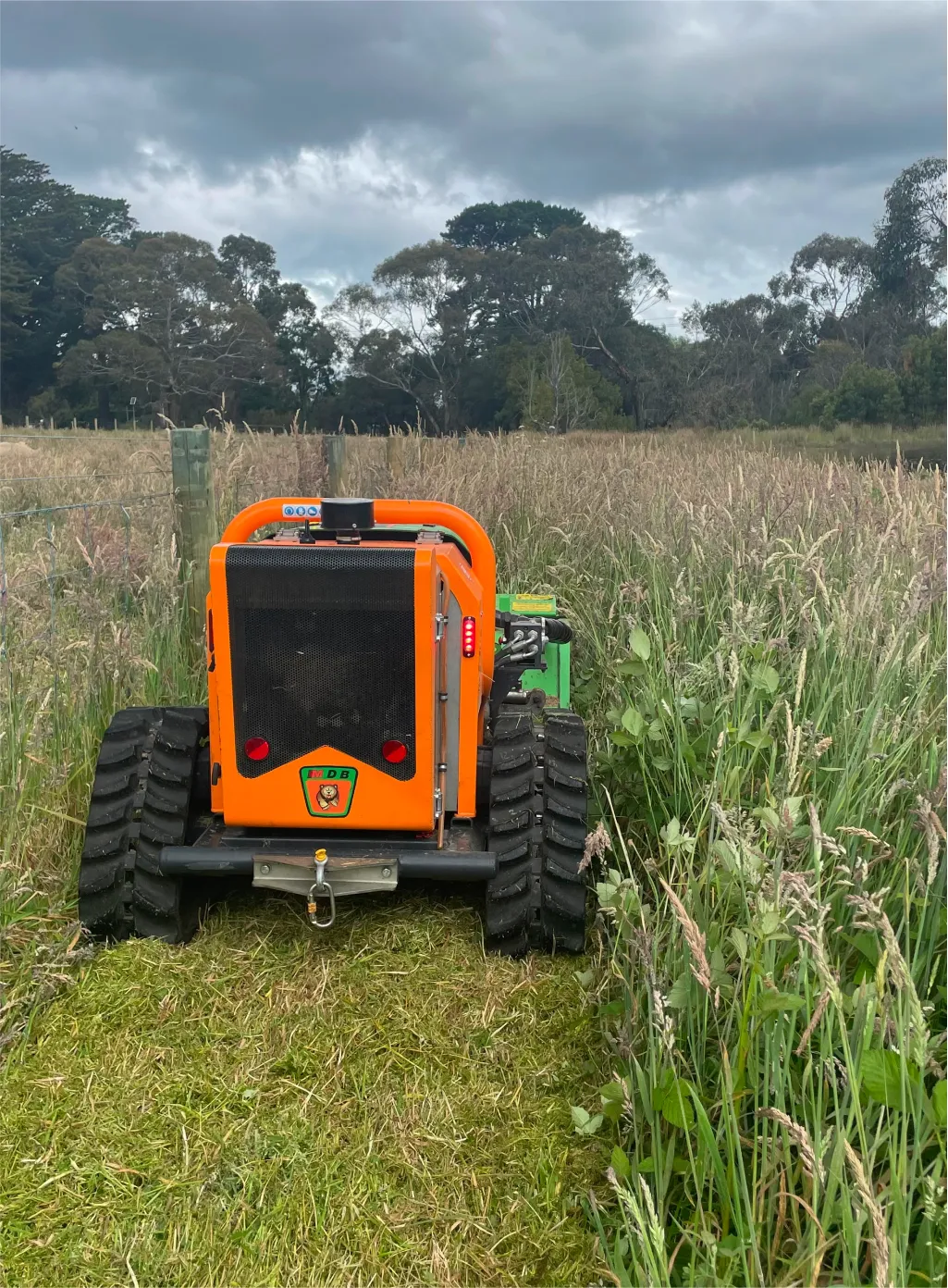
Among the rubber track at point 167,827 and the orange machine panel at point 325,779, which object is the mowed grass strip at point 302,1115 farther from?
the orange machine panel at point 325,779

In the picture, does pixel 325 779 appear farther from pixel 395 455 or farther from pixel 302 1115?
pixel 395 455

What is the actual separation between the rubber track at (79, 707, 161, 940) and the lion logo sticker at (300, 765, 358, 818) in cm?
Result: 62

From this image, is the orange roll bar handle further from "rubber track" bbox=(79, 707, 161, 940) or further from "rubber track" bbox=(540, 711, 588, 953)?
"rubber track" bbox=(79, 707, 161, 940)

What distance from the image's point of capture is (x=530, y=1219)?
2.23m

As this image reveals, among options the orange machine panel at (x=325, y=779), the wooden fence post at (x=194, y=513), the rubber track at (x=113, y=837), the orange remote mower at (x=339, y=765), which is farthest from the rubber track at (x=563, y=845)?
the wooden fence post at (x=194, y=513)

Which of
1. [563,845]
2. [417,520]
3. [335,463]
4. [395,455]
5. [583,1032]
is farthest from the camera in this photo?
[395,455]

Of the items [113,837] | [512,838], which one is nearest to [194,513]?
[113,837]

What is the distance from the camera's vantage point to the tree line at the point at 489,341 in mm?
20344

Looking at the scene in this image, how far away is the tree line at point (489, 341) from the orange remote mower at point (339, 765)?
7007 millimetres

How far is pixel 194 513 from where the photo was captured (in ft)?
17.6

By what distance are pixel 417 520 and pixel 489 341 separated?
2105 cm

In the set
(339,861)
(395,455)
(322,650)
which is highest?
(395,455)

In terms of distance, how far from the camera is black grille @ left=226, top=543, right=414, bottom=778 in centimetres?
307

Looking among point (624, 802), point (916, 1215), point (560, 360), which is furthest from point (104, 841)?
point (560, 360)
